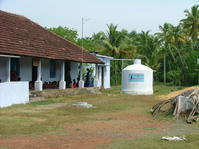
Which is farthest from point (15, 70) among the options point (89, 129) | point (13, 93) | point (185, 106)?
point (89, 129)

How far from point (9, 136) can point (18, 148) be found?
181cm

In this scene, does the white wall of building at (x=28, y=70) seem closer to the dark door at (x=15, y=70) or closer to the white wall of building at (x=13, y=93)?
the dark door at (x=15, y=70)

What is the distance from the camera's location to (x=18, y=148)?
8617 mm

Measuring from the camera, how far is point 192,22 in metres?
49.5

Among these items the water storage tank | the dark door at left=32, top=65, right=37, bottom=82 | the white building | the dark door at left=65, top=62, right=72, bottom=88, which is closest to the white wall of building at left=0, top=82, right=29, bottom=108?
the white building

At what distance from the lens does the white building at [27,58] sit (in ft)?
62.2

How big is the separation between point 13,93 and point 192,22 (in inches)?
1392

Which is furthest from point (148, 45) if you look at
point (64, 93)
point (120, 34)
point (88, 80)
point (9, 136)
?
point (9, 136)

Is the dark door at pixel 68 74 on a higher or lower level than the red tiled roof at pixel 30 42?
lower

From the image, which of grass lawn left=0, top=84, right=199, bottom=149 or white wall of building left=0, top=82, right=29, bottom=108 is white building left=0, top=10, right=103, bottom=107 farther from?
grass lawn left=0, top=84, right=199, bottom=149

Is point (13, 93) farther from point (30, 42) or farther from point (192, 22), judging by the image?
point (192, 22)

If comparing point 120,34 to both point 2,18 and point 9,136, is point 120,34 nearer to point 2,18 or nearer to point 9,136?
point 2,18

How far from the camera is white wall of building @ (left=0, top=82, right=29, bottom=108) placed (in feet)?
57.0

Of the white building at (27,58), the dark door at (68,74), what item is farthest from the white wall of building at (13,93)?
the dark door at (68,74)
